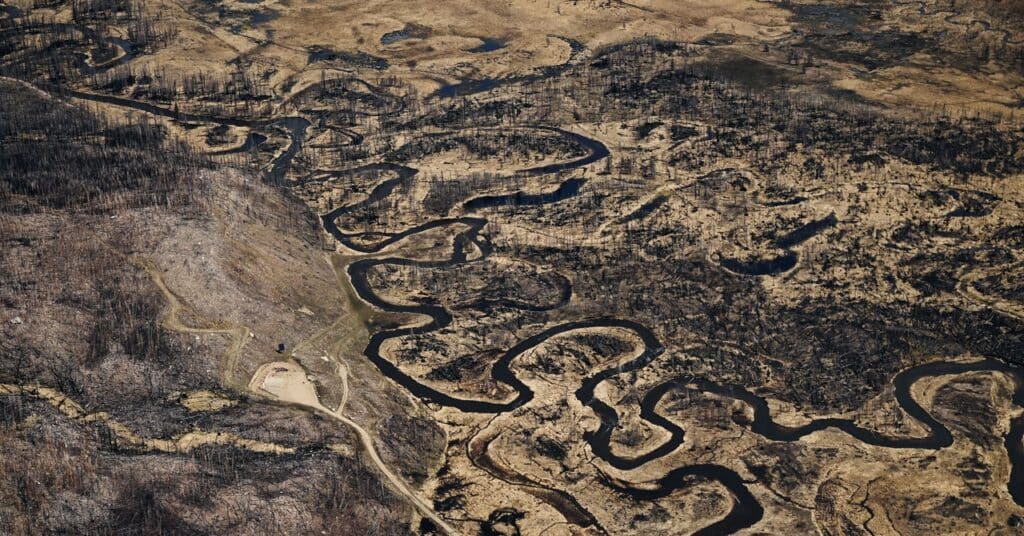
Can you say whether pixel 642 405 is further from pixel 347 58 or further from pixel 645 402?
pixel 347 58

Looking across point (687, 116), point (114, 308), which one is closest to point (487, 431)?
point (114, 308)

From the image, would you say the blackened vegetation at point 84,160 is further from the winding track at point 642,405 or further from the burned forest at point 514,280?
the winding track at point 642,405

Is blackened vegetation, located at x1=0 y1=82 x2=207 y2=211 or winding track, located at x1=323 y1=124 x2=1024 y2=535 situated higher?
blackened vegetation, located at x1=0 y1=82 x2=207 y2=211

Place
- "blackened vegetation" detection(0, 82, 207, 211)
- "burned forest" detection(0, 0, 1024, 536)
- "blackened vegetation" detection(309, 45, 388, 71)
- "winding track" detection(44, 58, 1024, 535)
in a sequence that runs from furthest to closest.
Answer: "blackened vegetation" detection(309, 45, 388, 71)
"blackened vegetation" detection(0, 82, 207, 211)
"winding track" detection(44, 58, 1024, 535)
"burned forest" detection(0, 0, 1024, 536)

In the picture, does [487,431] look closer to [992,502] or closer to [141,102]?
[992,502]

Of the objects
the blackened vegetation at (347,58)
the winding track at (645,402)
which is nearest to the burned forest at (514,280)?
the winding track at (645,402)

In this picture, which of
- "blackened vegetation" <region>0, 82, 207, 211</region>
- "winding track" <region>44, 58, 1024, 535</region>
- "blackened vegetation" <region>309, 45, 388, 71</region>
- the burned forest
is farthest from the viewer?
"blackened vegetation" <region>309, 45, 388, 71</region>

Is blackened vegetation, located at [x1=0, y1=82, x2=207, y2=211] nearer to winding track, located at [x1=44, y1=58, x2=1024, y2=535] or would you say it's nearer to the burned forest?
the burned forest

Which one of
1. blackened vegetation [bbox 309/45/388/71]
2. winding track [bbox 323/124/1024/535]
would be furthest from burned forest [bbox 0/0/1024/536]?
blackened vegetation [bbox 309/45/388/71]
